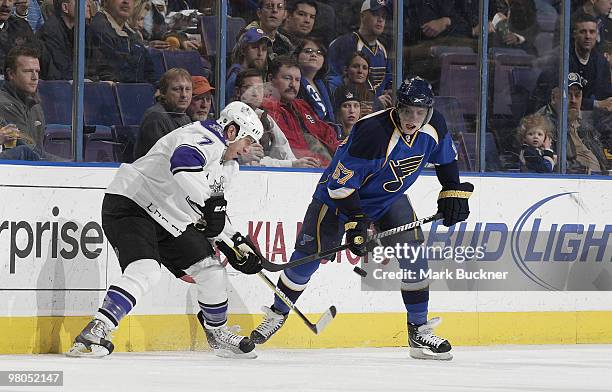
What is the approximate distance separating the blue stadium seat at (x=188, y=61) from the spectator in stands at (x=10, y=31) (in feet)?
2.56

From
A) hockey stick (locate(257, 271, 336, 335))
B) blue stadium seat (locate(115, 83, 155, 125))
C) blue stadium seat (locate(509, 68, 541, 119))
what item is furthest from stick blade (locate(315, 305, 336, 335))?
blue stadium seat (locate(509, 68, 541, 119))

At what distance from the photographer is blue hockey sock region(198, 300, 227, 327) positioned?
7270mm

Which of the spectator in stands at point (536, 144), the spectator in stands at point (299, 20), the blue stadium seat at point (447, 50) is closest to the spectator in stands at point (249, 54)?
the spectator in stands at point (299, 20)

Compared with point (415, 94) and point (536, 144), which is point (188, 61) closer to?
point (415, 94)

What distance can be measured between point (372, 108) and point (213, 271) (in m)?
1.60

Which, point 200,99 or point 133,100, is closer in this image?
point 133,100

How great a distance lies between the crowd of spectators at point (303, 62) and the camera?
7.29 meters

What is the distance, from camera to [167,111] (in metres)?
7.66

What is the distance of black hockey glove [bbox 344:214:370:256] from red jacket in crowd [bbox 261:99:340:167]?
35.7 inches

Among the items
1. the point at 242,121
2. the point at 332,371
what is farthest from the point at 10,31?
the point at 332,371

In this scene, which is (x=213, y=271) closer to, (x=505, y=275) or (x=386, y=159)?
(x=386, y=159)

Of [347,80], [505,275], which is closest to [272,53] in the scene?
[347,80]

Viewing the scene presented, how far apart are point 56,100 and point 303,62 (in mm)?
1460

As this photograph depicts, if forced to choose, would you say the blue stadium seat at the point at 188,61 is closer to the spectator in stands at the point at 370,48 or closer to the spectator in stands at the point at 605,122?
the spectator in stands at the point at 370,48
